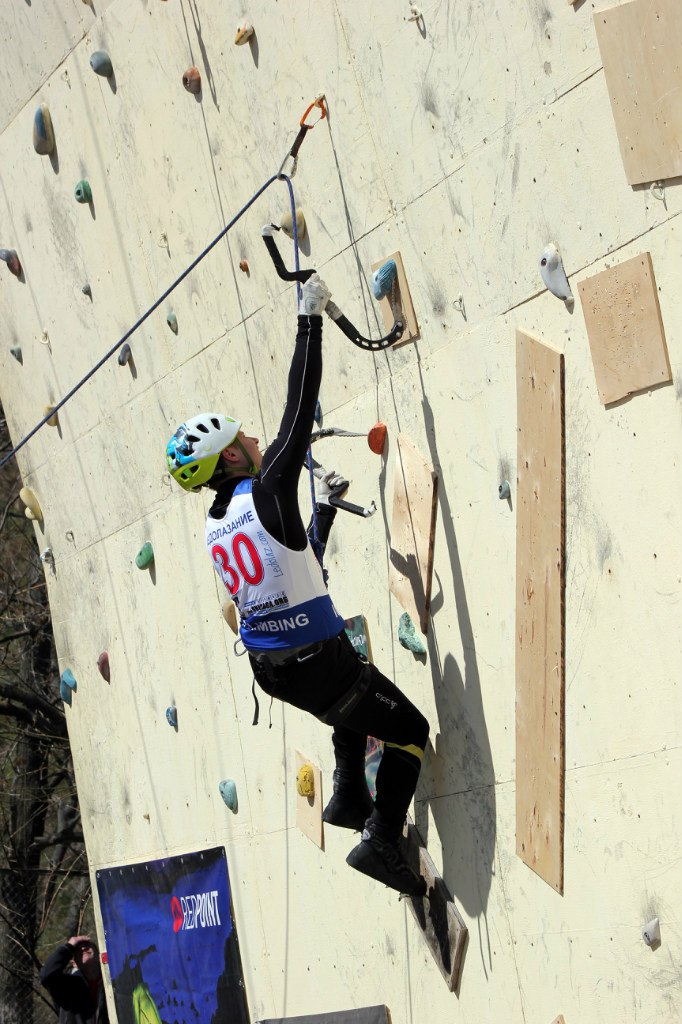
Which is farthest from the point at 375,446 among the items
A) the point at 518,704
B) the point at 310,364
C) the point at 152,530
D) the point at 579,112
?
the point at 152,530

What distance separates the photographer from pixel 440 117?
12.6ft

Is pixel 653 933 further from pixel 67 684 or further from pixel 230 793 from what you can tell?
pixel 67 684

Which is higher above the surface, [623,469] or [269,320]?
[269,320]


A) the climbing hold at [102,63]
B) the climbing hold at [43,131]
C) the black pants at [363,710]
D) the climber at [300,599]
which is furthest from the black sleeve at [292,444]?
the climbing hold at [43,131]

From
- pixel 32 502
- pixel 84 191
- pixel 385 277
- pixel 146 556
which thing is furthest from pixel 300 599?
pixel 32 502

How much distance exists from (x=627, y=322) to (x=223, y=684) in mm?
2727

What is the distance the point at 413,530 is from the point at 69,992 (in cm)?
372

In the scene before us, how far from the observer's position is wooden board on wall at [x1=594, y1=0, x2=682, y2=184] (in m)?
3.11

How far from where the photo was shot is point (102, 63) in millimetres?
5426

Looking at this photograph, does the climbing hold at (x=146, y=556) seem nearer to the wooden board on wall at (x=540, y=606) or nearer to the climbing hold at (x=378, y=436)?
the climbing hold at (x=378, y=436)

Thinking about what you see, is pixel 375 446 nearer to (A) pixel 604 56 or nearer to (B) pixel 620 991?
(A) pixel 604 56

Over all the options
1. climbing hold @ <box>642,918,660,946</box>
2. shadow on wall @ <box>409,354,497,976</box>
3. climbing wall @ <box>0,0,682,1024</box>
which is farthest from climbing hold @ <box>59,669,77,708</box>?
climbing hold @ <box>642,918,660,946</box>

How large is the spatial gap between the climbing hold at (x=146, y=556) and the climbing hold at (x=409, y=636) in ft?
5.85

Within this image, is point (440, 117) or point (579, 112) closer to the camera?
point (579, 112)
